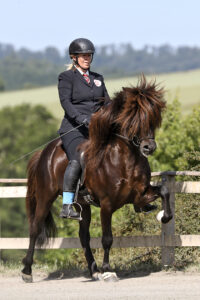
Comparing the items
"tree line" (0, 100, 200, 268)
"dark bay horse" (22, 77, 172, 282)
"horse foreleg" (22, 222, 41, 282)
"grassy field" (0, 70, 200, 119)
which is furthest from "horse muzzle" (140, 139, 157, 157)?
"grassy field" (0, 70, 200, 119)

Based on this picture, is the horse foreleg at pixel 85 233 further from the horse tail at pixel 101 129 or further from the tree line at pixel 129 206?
the horse tail at pixel 101 129

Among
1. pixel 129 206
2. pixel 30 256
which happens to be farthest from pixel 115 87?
pixel 30 256

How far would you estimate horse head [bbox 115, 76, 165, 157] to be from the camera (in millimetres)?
8367

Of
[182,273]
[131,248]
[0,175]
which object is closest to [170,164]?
[131,248]

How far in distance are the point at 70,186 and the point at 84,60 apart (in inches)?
68.0

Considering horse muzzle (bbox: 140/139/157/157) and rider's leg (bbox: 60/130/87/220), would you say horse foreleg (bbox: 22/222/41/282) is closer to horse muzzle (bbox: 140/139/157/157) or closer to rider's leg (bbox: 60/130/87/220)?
rider's leg (bbox: 60/130/87/220)

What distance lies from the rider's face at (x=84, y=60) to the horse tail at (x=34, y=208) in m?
1.71

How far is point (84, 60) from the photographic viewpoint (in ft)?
30.7

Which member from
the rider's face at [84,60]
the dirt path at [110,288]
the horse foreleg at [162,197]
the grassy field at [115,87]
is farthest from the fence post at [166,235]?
the grassy field at [115,87]

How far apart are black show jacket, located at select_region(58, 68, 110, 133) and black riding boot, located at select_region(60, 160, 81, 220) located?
2.04 feet

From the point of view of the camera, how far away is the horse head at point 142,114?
27.5 ft

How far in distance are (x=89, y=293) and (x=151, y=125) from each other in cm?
216

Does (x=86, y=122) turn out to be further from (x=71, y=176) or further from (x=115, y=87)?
(x=115, y=87)

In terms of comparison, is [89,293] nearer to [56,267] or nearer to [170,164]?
[56,267]
